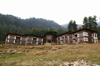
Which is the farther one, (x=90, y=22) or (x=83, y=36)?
(x=90, y=22)

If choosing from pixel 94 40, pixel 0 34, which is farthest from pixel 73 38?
pixel 0 34

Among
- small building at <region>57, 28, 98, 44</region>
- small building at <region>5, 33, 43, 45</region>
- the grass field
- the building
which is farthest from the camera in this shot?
small building at <region>5, 33, 43, 45</region>

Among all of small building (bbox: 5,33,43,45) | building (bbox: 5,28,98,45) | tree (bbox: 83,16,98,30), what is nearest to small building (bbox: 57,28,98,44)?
building (bbox: 5,28,98,45)

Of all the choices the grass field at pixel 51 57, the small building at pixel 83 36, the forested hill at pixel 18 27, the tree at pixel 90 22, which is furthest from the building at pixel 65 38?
the tree at pixel 90 22

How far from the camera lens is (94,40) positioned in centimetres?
3988

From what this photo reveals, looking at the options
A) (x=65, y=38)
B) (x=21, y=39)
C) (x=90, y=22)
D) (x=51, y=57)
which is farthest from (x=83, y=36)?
(x=21, y=39)

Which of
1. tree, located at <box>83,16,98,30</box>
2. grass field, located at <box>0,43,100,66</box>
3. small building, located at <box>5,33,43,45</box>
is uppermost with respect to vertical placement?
tree, located at <box>83,16,98,30</box>

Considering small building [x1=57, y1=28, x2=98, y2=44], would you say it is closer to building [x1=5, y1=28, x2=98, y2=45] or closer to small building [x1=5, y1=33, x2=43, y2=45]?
building [x1=5, y1=28, x2=98, y2=45]

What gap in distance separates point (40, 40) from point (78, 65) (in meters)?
50.9

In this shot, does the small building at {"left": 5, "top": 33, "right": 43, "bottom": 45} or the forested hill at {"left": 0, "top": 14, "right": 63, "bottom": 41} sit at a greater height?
the forested hill at {"left": 0, "top": 14, "right": 63, "bottom": 41}

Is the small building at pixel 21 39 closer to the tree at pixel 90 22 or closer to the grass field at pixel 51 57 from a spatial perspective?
the grass field at pixel 51 57

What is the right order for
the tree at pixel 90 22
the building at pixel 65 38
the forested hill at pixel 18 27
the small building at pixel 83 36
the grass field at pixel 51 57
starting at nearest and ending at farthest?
the grass field at pixel 51 57, the small building at pixel 83 36, the building at pixel 65 38, the tree at pixel 90 22, the forested hill at pixel 18 27

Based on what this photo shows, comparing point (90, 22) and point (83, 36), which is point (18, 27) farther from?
point (83, 36)

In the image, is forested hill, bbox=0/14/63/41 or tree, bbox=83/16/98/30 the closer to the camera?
tree, bbox=83/16/98/30
